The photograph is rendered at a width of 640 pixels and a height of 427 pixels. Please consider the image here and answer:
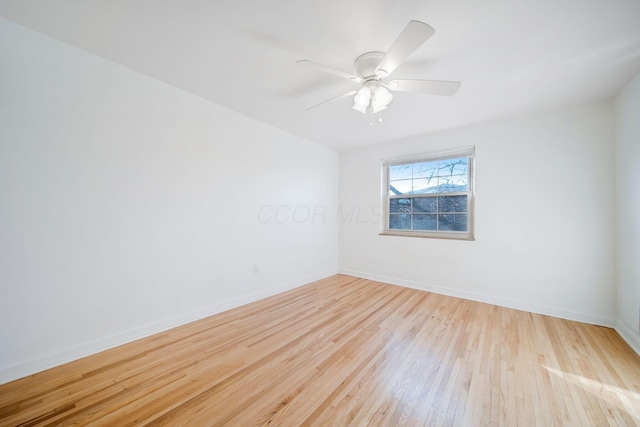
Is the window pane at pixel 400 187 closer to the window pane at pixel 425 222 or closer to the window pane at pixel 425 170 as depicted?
the window pane at pixel 425 170

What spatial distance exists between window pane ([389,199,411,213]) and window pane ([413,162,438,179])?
1.40ft

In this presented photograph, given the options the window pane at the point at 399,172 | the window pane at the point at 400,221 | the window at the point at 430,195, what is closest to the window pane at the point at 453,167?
the window at the point at 430,195

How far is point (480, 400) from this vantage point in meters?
1.36

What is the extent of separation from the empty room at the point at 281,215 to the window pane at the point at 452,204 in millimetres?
20

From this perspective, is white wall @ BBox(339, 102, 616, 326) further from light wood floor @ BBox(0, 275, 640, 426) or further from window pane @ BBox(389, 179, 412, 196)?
window pane @ BBox(389, 179, 412, 196)

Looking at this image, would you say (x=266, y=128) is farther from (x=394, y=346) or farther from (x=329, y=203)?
(x=394, y=346)

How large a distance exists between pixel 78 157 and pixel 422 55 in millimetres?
2739

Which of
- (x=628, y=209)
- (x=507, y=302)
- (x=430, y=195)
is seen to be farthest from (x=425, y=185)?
(x=628, y=209)

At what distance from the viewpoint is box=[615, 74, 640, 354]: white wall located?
6.41 ft

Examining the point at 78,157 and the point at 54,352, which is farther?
the point at 78,157

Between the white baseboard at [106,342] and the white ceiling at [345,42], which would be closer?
the white ceiling at [345,42]

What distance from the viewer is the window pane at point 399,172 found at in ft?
12.3

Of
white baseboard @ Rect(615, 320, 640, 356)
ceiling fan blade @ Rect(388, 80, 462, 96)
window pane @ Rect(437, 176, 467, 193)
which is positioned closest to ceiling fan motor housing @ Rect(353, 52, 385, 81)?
ceiling fan blade @ Rect(388, 80, 462, 96)

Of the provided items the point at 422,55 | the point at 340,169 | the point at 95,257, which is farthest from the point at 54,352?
the point at 340,169
